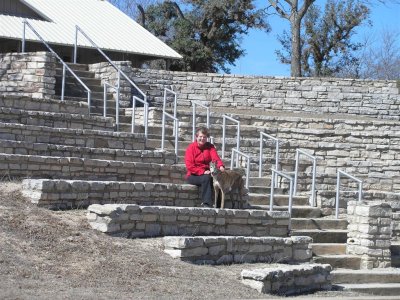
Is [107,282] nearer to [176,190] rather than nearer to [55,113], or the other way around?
[176,190]

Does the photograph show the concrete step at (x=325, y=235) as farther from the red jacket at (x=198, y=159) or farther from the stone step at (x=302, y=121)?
the stone step at (x=302, y=121)

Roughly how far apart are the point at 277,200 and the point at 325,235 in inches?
54.7

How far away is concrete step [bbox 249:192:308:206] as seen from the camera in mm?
15273

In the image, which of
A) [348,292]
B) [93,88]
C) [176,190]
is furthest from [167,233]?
[93,88]

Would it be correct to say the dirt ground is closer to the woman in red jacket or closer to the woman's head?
the woman in red jacket

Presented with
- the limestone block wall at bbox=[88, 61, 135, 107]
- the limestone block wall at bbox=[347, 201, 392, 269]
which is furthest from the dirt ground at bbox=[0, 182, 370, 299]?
the limestone block wall at bbox=[88, 61, 135, 107]

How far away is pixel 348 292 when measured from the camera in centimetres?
1202

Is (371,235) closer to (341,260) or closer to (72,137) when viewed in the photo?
(341,260)

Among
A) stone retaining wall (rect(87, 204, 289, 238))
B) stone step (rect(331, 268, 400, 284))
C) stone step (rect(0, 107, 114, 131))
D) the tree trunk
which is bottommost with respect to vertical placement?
stone step (rect(331, 268, 400, 284))

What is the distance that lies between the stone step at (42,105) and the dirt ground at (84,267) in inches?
197

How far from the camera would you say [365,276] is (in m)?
13.3

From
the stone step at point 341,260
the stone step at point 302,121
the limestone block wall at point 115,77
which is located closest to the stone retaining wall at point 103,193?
the stone step at point 341,260

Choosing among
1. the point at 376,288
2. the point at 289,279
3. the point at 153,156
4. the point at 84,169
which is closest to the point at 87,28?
the point at 153,156

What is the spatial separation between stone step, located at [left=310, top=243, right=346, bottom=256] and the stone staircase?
0.02 m
